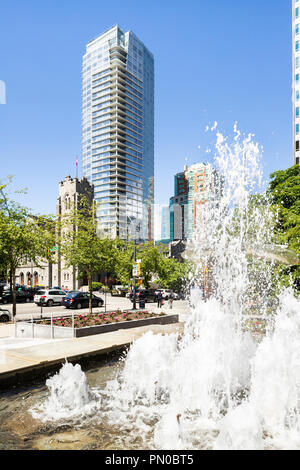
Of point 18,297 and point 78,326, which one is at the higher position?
point 78,326

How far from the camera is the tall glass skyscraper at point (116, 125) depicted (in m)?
133

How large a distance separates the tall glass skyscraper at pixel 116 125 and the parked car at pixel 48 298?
291 ft

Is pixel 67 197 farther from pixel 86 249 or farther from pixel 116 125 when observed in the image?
pixel 116 125

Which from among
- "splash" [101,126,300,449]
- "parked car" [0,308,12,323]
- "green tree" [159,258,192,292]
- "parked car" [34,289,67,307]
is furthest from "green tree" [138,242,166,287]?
"splash" [101,126,300,449]

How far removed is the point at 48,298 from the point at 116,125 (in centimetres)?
11276

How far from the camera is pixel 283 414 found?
630 centimetres

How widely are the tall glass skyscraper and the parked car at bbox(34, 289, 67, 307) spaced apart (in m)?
88.7

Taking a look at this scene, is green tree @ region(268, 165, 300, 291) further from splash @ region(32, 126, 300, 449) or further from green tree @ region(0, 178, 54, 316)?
green tree @ region(0, 178, 54, 316)

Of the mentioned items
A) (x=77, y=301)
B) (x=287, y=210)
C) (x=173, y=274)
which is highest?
(x=287, y=210)

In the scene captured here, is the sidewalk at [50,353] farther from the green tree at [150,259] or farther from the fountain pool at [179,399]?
the green tree at [150,259]

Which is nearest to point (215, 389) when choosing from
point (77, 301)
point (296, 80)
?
point (77, 301)

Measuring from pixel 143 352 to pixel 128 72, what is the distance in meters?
153

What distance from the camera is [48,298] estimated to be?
35281 mm
